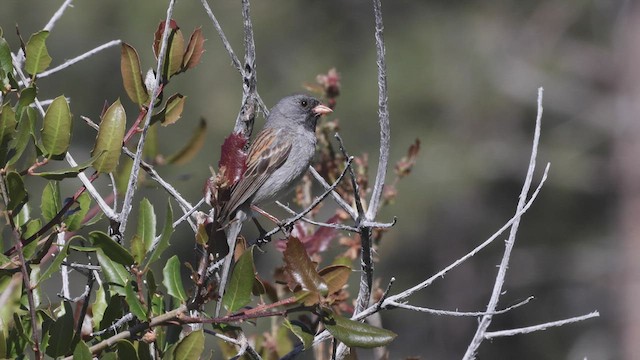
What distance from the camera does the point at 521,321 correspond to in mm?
18031

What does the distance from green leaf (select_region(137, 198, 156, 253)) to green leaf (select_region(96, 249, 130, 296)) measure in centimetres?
9

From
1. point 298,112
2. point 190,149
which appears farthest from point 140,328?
point 298,112

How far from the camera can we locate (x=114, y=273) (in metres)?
2.42

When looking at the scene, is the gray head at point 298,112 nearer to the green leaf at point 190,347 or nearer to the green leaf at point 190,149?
the green leaf at point 190,149

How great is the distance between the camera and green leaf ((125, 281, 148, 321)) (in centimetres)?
232

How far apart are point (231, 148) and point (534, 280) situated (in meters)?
15.8

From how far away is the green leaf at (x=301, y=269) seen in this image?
240cm

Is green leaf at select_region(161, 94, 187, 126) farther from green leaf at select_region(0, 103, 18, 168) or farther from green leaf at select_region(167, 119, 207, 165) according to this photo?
green leaf at select_region(167, 119, 207, 165)

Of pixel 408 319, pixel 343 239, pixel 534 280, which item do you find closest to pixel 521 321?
pixel 534 280

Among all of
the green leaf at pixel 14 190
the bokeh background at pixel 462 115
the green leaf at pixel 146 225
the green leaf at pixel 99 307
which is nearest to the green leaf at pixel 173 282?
the green leaf at pixel 146 225

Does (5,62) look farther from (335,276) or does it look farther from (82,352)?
(335,276)

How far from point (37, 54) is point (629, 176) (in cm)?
1266

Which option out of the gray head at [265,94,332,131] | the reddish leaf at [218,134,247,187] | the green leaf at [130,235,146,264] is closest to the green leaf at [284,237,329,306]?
the reddish leaf at [218,134,247,187]

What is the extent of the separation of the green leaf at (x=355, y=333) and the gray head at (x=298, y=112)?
3316mm
